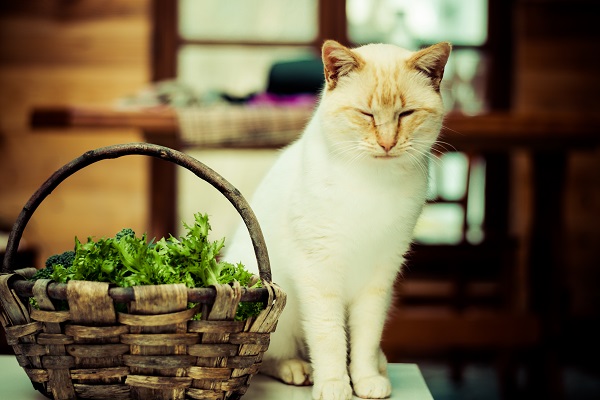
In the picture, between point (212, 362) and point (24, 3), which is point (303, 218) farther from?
point (24, 3)

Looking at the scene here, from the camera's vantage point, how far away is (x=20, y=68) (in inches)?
139

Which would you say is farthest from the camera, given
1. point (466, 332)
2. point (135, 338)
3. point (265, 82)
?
point (265, 82)

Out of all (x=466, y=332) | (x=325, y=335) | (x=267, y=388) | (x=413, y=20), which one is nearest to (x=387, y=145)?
(x=325, y=335)

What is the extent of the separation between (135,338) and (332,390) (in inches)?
11.7

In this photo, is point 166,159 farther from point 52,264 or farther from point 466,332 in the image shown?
point 466,332

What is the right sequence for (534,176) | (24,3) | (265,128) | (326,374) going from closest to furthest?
(326,374)
(265,128)
(534,176)
(24,3)

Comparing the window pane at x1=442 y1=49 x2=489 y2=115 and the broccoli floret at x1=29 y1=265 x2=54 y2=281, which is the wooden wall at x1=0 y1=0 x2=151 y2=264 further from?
the broccoli floret at x1=29 y1=265 x2=54 y2=281

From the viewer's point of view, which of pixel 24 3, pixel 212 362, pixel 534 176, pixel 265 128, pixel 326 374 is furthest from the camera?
pixel 24 3

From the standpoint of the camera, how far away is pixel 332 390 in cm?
95

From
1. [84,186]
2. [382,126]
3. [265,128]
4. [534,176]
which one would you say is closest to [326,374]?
[382,126]

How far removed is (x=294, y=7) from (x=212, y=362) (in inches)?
121

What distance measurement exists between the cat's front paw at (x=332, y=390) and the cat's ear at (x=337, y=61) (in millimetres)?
438

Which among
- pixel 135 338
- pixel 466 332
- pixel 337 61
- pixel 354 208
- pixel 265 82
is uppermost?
pixel 337 61

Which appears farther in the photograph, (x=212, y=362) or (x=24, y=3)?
(x=24, y=3)
